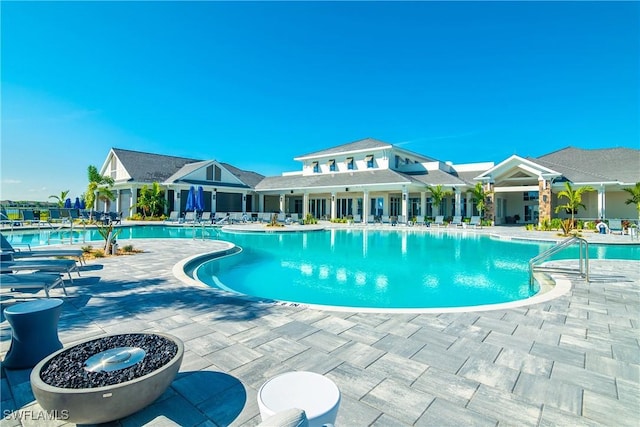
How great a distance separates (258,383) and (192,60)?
62.9 feet

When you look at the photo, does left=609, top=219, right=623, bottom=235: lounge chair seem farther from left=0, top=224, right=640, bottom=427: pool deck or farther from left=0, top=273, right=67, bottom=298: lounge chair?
left=0, top=273, right=67, bottom=298: lounge chair

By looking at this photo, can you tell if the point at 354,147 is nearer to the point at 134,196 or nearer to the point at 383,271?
the point at 134,196

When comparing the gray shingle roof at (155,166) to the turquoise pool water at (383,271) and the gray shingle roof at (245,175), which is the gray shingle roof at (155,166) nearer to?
the gray shingle roof at (245,175)

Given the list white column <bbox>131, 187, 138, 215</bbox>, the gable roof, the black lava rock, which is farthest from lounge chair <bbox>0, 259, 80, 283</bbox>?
the gable roof

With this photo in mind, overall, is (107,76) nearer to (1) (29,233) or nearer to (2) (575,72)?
(1) (29,233)

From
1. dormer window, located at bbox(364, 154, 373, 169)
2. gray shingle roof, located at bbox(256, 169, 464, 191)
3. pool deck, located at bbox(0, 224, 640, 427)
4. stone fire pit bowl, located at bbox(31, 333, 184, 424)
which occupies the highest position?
dormer window, located at bbox(364, 154, 373, 169)

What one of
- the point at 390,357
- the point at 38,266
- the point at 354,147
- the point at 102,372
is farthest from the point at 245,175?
the point at 102,372

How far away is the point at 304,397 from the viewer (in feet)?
5.08

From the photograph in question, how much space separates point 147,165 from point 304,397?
34.9 m

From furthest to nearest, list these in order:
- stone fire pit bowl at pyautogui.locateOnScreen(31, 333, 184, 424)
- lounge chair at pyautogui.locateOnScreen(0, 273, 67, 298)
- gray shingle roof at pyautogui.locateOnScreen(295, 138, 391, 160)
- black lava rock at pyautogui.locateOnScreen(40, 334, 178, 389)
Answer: gray shingle roof at pyautogui.locateOnScreen(295, 138, 391, 160) < lounge chair at pyautogui.locateOnScreen(0, 273, 67, 298) < black lava rock at pyautogui.locateOnScreen(40, 334, 178, 389) < stone fire pit bowl at pyautogui.locateOnScreen(31, 333, 184, 424)

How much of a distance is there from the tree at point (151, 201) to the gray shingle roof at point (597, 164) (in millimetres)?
33102

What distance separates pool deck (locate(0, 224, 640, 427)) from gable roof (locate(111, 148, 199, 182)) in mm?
27507

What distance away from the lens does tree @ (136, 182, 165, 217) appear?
2792 centimetres

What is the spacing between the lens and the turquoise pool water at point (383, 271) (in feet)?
22.8
